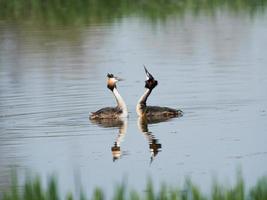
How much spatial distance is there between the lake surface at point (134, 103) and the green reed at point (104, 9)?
342cm

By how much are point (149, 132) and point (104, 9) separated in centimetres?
2028

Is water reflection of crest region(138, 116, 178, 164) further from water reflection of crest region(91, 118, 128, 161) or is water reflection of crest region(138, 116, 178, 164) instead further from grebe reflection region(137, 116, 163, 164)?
water reflection of crest region(91, 118, 128, 161)

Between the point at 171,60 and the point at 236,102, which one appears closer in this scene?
the point at 236,102

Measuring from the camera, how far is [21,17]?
35062 millimetres

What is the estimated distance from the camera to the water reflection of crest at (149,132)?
44.0ft

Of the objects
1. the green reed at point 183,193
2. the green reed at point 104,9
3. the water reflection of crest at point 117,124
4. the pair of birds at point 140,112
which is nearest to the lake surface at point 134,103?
the water reflection of crest at point 117,124

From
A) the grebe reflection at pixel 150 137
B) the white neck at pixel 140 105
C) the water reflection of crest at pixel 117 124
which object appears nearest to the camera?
the grebe reflection at pixel 150 137

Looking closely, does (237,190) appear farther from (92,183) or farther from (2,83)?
(2,83)

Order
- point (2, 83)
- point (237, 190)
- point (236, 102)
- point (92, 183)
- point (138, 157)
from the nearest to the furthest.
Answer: point (237, 190), point (92, 183), point (138, 157), point (236, 102), point (2, 83)

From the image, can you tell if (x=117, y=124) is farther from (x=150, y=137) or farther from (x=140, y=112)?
(x=150, y=137)

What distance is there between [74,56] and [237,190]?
16.5 meters

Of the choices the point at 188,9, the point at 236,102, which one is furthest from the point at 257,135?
the point at 188,9

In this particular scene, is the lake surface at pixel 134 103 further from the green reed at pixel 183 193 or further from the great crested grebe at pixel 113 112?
the green reed at pixel 183 193

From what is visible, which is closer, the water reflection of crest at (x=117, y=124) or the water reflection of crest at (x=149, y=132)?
the water reflection of crest at (x=149, y=132)
